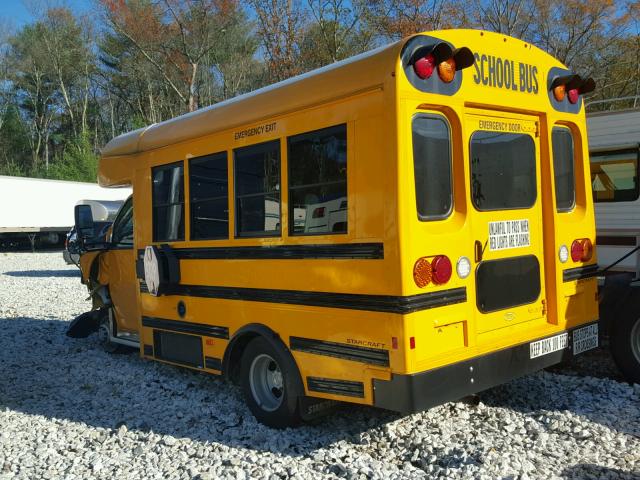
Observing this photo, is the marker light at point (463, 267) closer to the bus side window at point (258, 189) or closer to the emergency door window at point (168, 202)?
the bus side window at point (258, 189)

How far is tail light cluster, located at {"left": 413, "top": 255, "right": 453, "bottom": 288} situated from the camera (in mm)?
3566

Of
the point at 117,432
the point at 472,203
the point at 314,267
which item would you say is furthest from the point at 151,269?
the point at 472,203

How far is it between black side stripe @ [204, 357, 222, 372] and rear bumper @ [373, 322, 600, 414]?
1800 millimetres

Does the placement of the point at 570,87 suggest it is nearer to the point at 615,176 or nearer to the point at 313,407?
the point at 615,176

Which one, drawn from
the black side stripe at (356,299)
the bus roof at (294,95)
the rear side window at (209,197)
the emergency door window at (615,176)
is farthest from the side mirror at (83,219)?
the emergency door window at (615,176)

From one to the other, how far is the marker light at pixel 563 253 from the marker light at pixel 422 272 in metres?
1.48

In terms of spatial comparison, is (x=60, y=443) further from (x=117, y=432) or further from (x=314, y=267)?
(x=314, y=267)

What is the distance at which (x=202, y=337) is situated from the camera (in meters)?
Result: 5.23

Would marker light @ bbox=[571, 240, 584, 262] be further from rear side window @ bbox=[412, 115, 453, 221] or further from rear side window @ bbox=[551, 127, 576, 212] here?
rear side window @ bbox=[412, 115, 453, 221]

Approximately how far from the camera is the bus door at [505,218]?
4.04 metres

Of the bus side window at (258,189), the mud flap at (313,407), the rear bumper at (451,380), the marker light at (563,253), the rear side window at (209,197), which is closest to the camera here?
the rear bumper at (451,380)

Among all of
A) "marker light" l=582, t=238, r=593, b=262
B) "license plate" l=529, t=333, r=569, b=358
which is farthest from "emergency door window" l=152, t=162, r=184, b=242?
"marker light" l=582, t=238, r=593, b=262

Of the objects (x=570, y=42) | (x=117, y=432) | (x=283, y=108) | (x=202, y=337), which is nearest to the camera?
(x=283, y=108)

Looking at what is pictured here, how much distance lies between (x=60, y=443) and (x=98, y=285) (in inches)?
119
